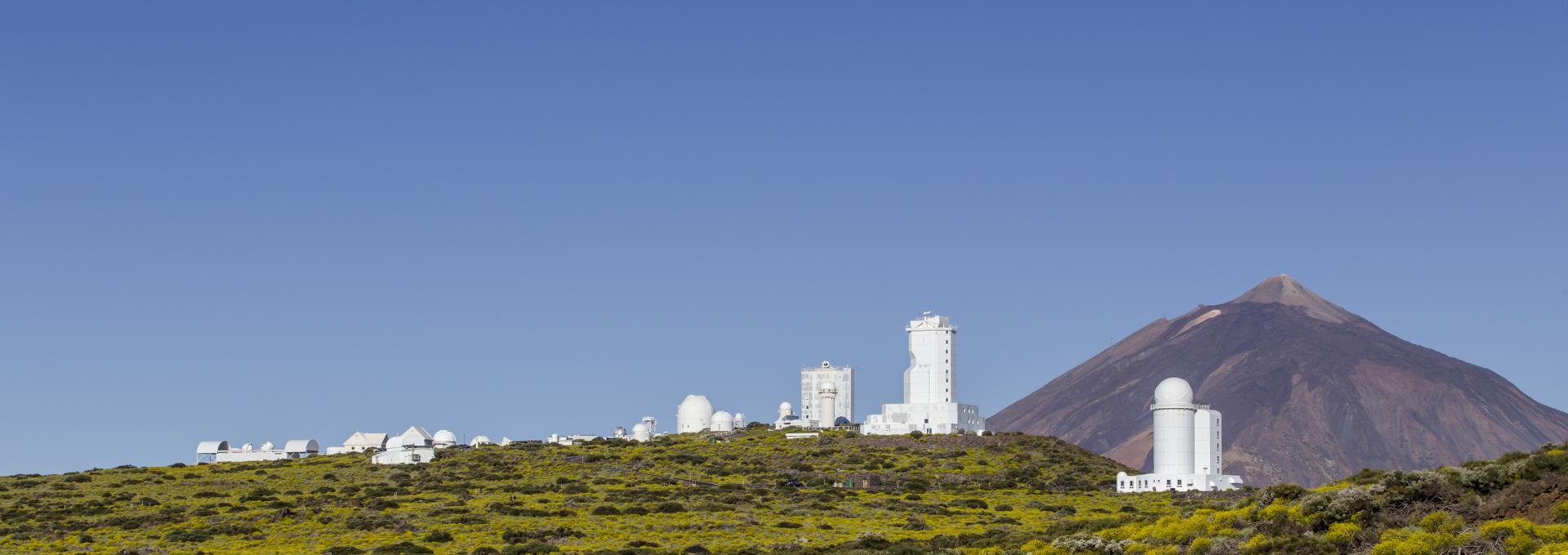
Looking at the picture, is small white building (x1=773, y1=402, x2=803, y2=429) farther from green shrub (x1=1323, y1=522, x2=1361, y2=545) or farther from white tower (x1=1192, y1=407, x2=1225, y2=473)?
green shrub (x1=1323, y1=522, x2=1361, y2=545)

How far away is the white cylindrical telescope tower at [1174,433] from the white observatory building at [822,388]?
40.3 m

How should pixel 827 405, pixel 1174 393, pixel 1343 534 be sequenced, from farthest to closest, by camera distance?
pixel 827 405 → pixel 1174 393 → pixel 1343 534

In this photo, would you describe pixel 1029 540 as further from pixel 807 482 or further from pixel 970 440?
pixel 970 440

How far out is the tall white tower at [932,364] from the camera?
4530 inches

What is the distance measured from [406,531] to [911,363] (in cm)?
5582

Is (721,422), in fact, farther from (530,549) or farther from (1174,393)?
(530,549)

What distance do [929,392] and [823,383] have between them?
19.7m

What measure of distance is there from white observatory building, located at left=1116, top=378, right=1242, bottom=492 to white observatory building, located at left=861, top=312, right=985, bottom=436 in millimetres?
20843

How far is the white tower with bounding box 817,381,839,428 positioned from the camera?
128 m

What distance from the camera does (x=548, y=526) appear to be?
219ft

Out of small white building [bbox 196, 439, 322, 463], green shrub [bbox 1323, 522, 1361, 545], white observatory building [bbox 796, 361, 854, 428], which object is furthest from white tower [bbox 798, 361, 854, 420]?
green shrub [bbox 1323, 522, 1361, 545]

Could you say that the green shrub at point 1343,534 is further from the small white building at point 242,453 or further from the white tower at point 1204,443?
the small white building at point 242,453

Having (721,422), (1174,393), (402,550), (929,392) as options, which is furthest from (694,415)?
(402,550)

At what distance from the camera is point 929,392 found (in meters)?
115
